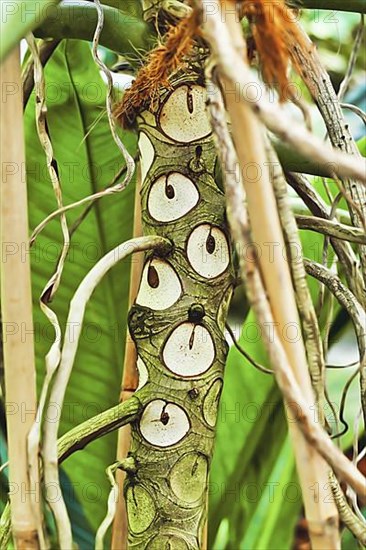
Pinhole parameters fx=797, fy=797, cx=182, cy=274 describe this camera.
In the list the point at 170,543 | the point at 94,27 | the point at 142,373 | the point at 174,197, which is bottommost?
the point at 170,543

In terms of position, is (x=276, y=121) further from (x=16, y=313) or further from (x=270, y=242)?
(x=16, y=313)

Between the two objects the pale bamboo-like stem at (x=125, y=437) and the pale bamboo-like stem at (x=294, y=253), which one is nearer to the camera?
the pale bamboo-like stem at (x=294, y=253)

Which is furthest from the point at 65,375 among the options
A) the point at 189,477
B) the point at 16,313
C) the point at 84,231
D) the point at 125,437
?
the point at 84,231

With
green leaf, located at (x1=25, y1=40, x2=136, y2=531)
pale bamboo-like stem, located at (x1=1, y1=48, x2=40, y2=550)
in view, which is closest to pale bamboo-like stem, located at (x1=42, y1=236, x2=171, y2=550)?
pale bamboo-like stem, located at (x1=1, y1=48, x2=40, y2=550)

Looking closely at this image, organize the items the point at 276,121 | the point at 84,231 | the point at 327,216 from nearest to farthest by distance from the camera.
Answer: the point at 276,121, the point at 327,216, the point at 84,231

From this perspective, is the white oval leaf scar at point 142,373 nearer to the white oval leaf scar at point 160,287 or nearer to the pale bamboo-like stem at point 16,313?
the white oval leaf scar at point 160,287

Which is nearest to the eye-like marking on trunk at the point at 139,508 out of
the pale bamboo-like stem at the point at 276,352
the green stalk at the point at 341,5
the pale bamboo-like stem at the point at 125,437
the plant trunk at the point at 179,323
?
the plant trunk at the point at 179,323

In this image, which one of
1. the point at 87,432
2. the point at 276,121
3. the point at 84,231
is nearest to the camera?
the point at 276,121
